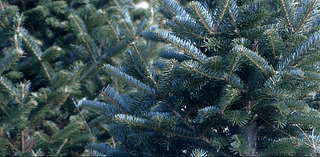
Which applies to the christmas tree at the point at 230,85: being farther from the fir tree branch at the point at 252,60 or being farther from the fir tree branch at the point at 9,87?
the fir tree branch at the point at 9,87

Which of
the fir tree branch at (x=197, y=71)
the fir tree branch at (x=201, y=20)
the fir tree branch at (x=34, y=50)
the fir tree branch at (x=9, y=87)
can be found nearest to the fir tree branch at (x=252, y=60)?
the fir tree branch at (x=197, y=71)

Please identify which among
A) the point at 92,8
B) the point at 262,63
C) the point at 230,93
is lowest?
the point at 230,93

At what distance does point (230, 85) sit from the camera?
135 cm

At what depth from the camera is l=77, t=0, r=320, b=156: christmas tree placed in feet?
4.36

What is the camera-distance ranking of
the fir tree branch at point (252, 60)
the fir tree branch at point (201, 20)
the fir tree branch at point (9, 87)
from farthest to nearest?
the fir tree branch at point (9, 87) < the fir tree branch at point (201, 20) < the fir tree branch at point (252, 60)

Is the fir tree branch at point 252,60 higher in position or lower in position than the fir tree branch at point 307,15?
lower

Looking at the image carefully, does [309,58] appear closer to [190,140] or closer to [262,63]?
[262,63]

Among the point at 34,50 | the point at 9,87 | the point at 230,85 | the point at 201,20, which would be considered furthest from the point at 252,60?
the point at 34,50

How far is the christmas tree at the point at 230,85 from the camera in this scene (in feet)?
4.36

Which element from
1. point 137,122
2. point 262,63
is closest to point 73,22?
point 137,122

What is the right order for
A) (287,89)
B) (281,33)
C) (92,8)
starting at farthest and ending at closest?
(92,8) < (281,33) < (287,89)

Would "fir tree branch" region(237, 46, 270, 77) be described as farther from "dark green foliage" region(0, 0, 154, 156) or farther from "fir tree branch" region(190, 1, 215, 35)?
"dark green foliage" region(0, 0, 154, 156)

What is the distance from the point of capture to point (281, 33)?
1.51 metres

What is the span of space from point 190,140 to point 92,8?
8.59 ft
